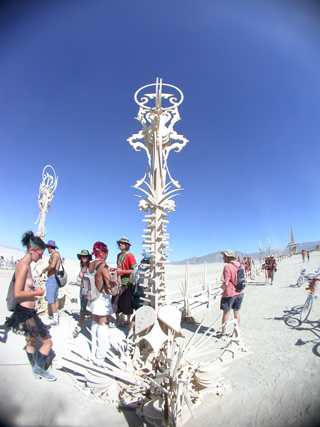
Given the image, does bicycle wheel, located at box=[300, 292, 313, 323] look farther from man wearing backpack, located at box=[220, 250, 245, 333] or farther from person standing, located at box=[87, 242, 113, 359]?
person standing, located at box=[87, 242, 113, 359]

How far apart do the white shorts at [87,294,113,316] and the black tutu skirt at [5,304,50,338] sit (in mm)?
747

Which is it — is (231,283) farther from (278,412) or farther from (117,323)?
(117,323)

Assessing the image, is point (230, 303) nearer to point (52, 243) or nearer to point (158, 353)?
point (158, 353)

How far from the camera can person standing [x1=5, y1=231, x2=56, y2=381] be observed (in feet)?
8.70

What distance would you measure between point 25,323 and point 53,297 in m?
2.16

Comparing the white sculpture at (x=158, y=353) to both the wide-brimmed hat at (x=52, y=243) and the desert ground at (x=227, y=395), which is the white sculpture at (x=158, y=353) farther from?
the wide-brimmed hat at (x=52, y=243)

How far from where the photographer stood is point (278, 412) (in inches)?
88.8

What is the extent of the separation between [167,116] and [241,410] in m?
3.90

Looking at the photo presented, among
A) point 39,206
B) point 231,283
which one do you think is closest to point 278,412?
point 231,283

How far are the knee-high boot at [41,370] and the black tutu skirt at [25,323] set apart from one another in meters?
0.31

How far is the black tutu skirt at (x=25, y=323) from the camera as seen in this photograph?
8.88 feet

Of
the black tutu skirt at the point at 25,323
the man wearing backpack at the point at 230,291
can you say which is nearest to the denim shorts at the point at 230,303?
the man wearing backpack at the point at 230,291

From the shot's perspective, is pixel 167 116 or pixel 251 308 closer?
pixel 167 116

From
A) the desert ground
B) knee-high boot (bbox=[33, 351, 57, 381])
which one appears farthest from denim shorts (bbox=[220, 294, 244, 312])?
knee-high boot (bbox=[33, 351, 57, 381])
